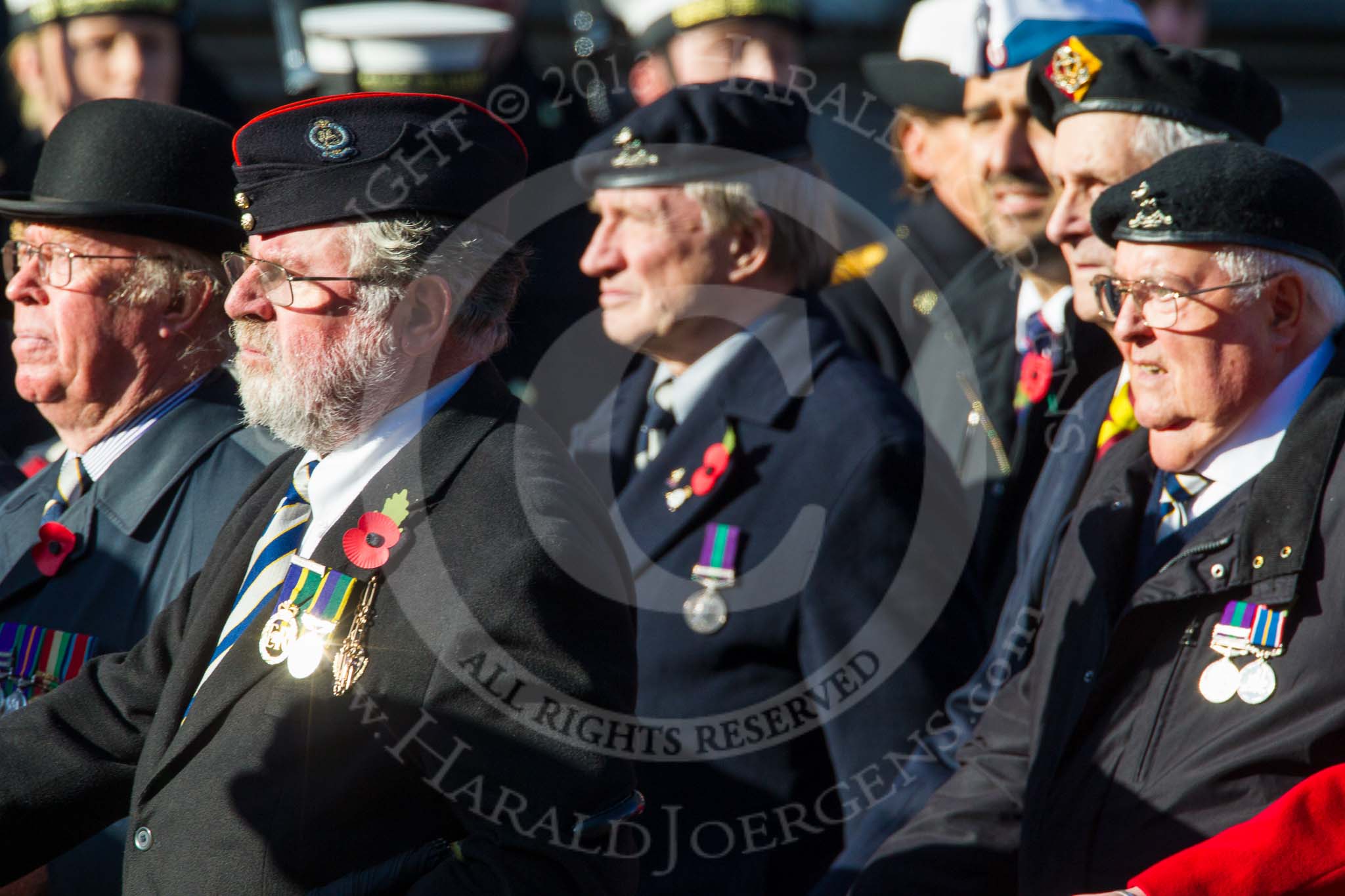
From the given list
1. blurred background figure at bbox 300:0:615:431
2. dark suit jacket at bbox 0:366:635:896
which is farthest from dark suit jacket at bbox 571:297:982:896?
blurred background figure at bbox 300:0:615:431

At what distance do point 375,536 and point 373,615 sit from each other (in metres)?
0.13

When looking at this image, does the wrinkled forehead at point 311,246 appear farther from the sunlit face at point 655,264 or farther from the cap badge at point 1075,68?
the cap badge at point 1075,68

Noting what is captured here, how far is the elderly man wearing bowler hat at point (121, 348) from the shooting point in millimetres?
3650

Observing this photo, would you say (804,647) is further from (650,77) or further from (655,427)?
(650,77)

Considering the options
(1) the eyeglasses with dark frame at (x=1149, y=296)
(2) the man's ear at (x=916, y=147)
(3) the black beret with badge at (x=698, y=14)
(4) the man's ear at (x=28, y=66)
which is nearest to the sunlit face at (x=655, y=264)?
(1) the eyeglasses with dark frame at (x=1149, y=296)

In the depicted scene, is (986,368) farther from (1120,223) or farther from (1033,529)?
(1120,223)

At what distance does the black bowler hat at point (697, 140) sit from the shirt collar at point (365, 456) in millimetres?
1631

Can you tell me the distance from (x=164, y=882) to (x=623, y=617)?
82 centimetres

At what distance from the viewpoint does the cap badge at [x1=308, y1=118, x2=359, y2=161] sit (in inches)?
115

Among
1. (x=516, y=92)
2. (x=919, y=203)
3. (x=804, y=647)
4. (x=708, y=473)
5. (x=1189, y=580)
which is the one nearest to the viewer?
(x=1189, y=580)

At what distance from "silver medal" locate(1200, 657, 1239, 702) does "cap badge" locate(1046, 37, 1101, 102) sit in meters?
1.63

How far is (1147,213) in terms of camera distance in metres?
3.40

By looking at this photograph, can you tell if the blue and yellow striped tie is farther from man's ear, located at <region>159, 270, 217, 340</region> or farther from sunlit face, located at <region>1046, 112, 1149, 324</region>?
sunlit face, located at <region>1046, 112, 1149, 324</region>

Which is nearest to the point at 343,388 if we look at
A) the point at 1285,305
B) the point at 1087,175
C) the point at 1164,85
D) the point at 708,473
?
the point at 708,473
